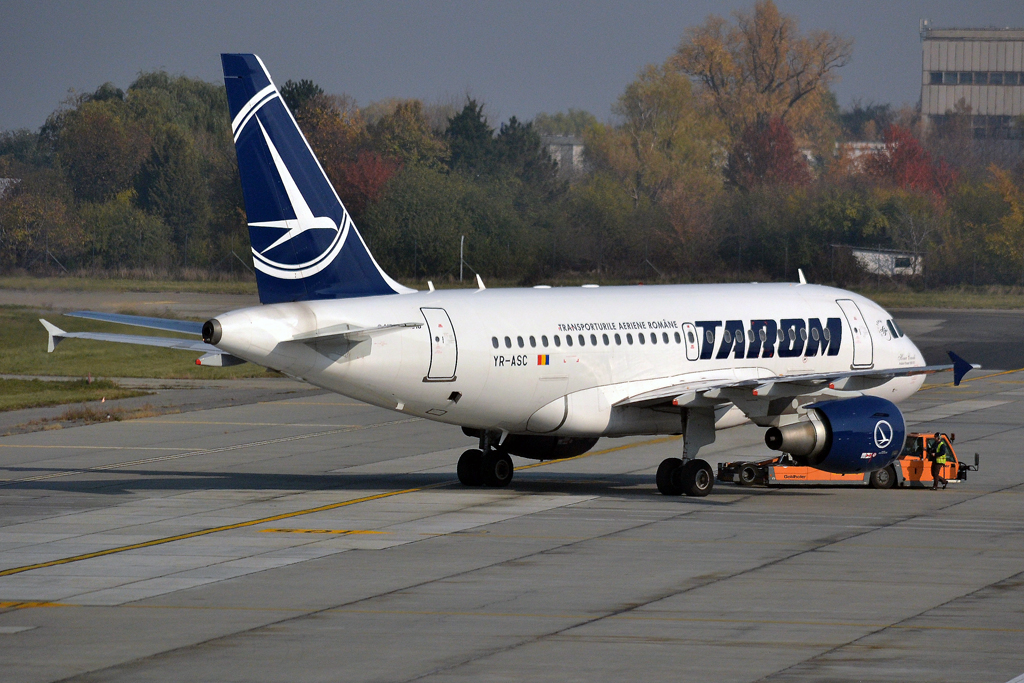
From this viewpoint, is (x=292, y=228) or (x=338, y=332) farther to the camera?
(x=292, y=228)

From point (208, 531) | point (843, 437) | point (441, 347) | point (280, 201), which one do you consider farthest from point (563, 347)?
point (208, 531)

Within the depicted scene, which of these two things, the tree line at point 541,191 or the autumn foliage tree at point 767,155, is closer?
the tree line at point 541,191

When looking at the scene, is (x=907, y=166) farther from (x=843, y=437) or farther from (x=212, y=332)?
(x=212, y=332)

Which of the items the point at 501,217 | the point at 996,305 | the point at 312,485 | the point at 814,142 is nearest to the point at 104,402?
the point at 312,485

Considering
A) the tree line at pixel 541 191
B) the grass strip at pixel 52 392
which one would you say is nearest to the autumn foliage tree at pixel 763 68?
the tree line at pixel 541 191

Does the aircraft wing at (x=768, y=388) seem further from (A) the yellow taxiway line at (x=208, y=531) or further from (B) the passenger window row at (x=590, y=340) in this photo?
(A) the yellow taxiway line at (x=208, y=531)

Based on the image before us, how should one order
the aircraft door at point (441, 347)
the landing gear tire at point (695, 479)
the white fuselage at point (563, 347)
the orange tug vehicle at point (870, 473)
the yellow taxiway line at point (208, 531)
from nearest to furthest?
the yellow taxiway line at point (208, 531), the white fuselage at point (563, 347), the aircraft door at point (441, 347), the landing gear tire at point (695, 479), the orange tug vehicle at point (870, 473)

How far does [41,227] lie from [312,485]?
5607cm

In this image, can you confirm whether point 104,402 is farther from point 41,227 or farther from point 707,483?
point 41,227

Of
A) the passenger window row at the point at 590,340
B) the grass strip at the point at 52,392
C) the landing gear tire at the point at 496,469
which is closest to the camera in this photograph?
the passenger window row at the point at 590,340

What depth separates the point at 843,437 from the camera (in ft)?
95.4

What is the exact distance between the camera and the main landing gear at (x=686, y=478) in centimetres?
3008

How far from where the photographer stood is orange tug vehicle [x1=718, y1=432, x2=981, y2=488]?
31734 millimetres

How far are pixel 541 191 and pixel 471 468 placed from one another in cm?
4488
